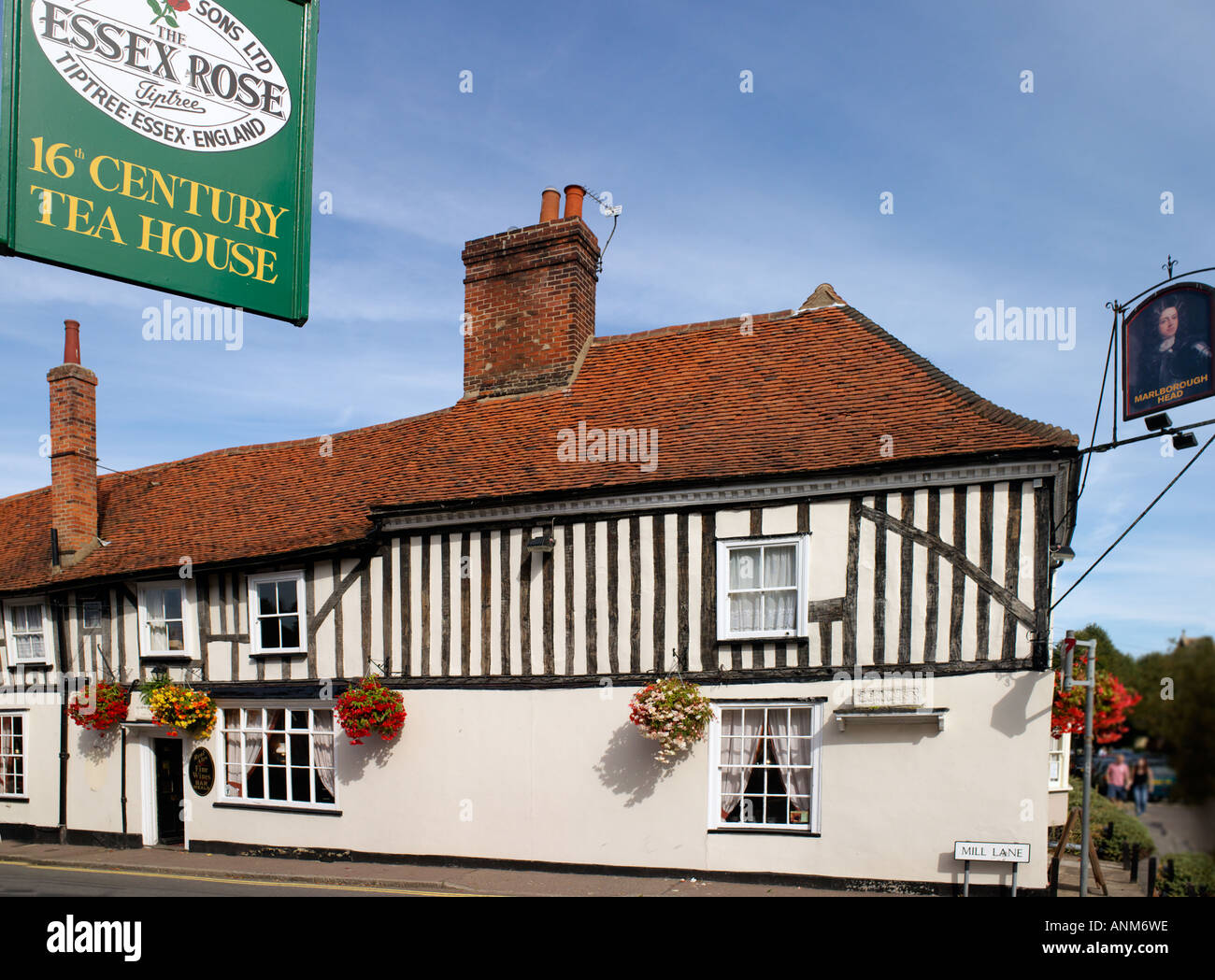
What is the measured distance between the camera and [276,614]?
1470 centimetres

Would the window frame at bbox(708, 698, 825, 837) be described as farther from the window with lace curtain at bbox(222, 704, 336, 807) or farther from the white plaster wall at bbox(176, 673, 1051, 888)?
the window with lace curtain at bbox(222, 704, 336, 807)

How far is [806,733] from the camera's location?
36.6ft

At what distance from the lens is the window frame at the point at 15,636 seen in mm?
17250

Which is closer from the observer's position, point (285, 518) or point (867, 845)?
point (867, 845)

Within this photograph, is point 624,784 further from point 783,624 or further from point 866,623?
point 866,623

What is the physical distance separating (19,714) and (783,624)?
1417cm

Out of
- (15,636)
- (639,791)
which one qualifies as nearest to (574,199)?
(639,791)

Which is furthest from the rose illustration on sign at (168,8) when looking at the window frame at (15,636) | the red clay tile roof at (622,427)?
the window frame at (15,636)

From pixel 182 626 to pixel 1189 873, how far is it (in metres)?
16.1

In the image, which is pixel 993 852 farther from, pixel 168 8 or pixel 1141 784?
pixel 168 8

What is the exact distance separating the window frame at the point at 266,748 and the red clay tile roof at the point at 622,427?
228cm
